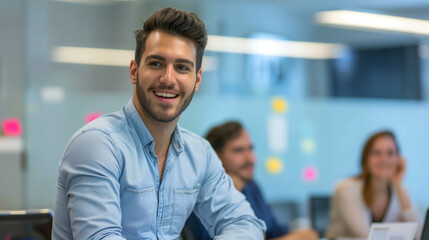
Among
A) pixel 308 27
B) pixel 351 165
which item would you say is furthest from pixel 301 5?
pixel 351 165

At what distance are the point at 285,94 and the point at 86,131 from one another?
4.22 m

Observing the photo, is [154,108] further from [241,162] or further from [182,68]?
[241,162]

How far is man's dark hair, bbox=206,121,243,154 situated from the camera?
10.1 feet

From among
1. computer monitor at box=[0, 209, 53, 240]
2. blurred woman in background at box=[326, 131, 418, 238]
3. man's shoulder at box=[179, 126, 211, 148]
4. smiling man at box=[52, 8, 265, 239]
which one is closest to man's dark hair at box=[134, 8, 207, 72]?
smiling man at box=[52, 8, 265, 239]

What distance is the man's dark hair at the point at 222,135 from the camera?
3076 millimetres

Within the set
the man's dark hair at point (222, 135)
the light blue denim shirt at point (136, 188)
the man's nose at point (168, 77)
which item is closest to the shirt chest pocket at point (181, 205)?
the light blue denim shirt at point (136, 188)

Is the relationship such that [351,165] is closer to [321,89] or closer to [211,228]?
[321,89]

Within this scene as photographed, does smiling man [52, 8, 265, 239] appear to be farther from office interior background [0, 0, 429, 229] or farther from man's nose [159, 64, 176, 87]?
office interior background [0, 0, 429, 229]

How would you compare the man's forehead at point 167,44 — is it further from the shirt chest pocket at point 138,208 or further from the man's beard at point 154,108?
the shirt chest pocket at point 138,208

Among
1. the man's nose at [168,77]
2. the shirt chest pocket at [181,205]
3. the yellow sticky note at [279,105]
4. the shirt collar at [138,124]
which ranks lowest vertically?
the shirt chest pocket at [181,205]

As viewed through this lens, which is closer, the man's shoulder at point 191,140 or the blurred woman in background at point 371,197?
the man's shoulder at point 191,140

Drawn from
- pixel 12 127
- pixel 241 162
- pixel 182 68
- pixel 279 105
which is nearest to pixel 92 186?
pixel 182 68

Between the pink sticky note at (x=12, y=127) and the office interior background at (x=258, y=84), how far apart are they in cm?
2

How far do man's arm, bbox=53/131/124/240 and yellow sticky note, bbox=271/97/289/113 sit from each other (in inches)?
162
